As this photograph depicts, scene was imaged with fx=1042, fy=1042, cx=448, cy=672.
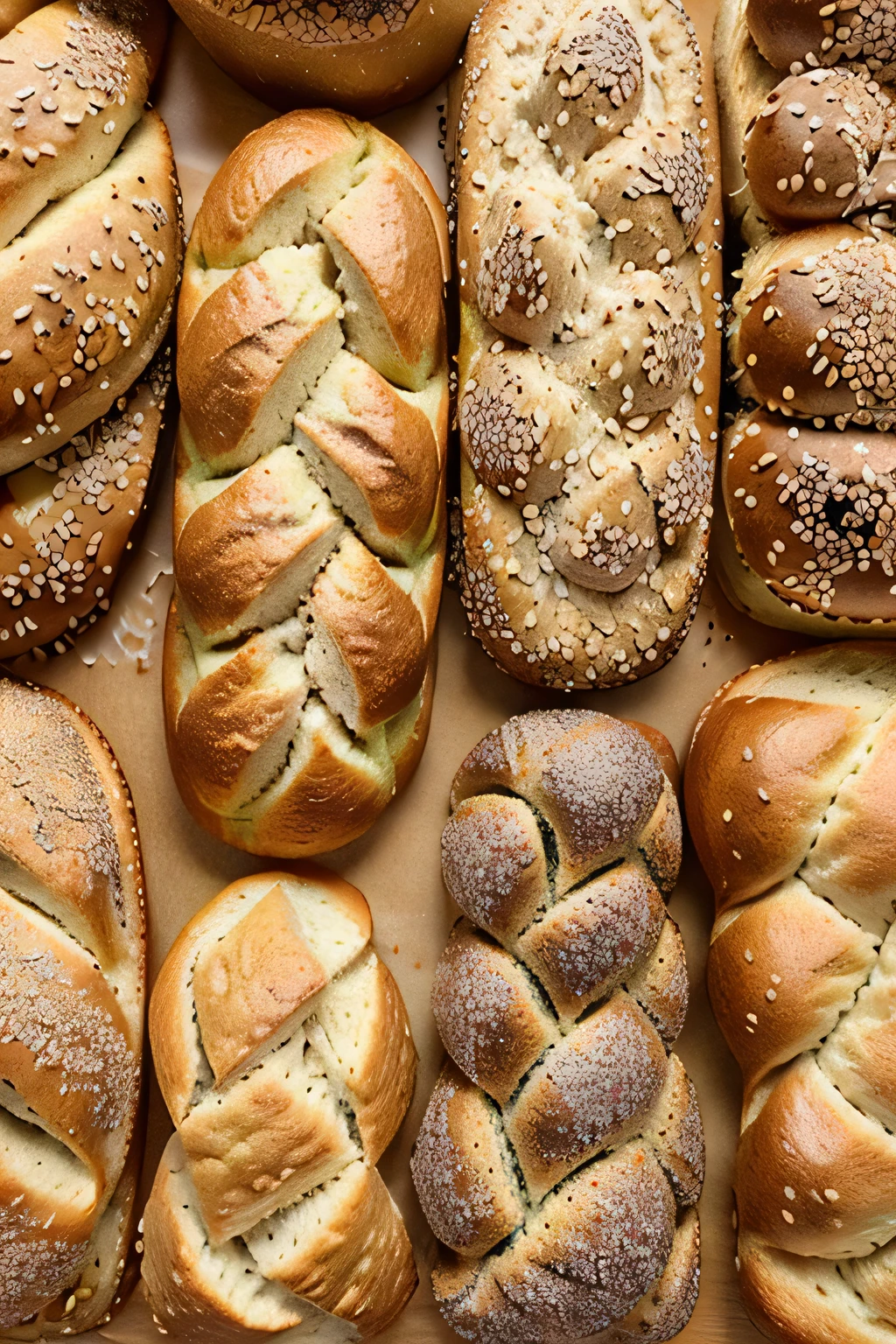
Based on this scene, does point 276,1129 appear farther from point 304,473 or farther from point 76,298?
point 76,298

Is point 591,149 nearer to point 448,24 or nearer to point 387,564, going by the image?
point 448,24

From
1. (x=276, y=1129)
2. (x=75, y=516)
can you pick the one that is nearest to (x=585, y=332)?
(x=75, y=516)

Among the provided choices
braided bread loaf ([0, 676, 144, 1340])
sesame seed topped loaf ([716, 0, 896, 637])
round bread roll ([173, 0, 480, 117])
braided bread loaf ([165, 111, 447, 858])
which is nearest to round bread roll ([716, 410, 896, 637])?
sesame seed topped loaf ([716, 0, 896, 637])

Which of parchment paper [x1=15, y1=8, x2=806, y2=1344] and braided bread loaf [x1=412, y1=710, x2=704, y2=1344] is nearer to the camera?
braided bread loaf [x1=412, y1=710, x2=704, y2=1344]

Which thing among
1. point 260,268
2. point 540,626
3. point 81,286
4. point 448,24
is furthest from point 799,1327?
point 448,24

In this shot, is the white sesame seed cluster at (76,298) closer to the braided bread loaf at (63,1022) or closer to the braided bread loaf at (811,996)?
the braided bread loaf at (63,1022)

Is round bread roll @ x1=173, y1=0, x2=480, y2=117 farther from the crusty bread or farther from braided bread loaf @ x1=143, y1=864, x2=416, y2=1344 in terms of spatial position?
braided bread loaf @ x1=143, y1=864, x2=416, y2=1344
